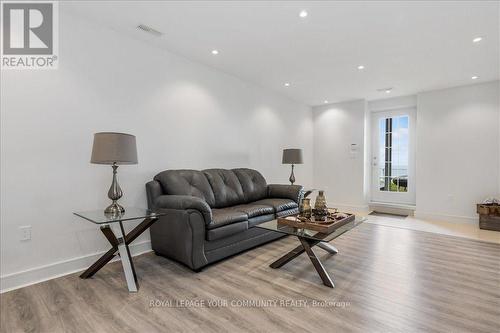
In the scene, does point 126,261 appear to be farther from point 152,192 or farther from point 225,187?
point 225,187

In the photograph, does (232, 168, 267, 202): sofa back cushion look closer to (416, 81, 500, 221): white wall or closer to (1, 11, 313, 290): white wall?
(1, 11, 313, 290): white wall

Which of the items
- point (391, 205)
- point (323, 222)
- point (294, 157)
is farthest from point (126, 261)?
point (391, 205)

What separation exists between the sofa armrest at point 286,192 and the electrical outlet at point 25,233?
9.94 feet

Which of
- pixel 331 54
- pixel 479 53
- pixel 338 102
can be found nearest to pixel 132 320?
pixel 331 54

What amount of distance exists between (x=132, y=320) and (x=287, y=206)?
2.44 m

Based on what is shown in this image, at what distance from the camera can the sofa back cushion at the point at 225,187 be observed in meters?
3.47

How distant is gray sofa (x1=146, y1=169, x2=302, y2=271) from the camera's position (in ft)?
8.11

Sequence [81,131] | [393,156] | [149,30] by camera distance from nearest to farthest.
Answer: [81,131] < [149,30] < [393,156]

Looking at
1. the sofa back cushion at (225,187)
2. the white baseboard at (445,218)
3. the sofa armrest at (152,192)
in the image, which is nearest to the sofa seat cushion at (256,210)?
the sofa back cushion at (225,187)

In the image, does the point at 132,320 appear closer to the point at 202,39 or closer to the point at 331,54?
the point at 202,39

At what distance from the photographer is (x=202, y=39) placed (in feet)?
10.1

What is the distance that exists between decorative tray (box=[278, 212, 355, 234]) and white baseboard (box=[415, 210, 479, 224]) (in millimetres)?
3261

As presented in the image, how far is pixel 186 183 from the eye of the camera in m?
3.15

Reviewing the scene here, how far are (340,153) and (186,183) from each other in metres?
4.12
